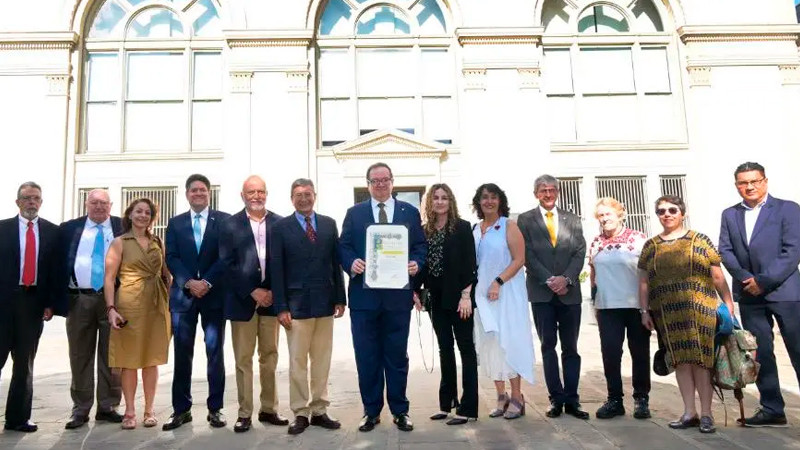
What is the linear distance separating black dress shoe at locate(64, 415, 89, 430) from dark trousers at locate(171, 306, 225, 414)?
85cm

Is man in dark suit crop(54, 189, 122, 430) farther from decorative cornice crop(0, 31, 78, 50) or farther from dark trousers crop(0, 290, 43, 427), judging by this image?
decorative cornice crop(0, 31, 78, 50)

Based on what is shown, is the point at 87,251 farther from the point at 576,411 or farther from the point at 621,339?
the point at 621,339

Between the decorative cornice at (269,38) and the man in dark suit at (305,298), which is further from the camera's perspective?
the decorative cornice at (269,38)

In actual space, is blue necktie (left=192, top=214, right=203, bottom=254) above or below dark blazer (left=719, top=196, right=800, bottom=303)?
above

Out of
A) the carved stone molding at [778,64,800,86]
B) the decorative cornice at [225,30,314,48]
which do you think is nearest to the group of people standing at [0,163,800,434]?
the decorative cornice at [225,30,314,48]

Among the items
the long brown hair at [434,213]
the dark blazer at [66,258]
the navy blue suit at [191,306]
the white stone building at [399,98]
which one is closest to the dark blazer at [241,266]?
the navy blue suit at [191,306]

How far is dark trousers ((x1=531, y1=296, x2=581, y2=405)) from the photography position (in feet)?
16.6

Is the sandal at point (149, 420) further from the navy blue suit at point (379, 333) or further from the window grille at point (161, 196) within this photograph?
the window grille at point (161, 196)

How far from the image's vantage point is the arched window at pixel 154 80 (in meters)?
16.3

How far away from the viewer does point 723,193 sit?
52.9ft

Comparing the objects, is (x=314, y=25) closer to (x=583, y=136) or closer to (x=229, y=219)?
(x=583, y=136)

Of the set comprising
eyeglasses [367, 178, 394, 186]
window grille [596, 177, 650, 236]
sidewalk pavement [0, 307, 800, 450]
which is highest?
window grille [596, 177, 650, 236]

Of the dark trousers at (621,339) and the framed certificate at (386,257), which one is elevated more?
the framed certificate at (386,257)

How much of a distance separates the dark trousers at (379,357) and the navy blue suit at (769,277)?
303 cm
